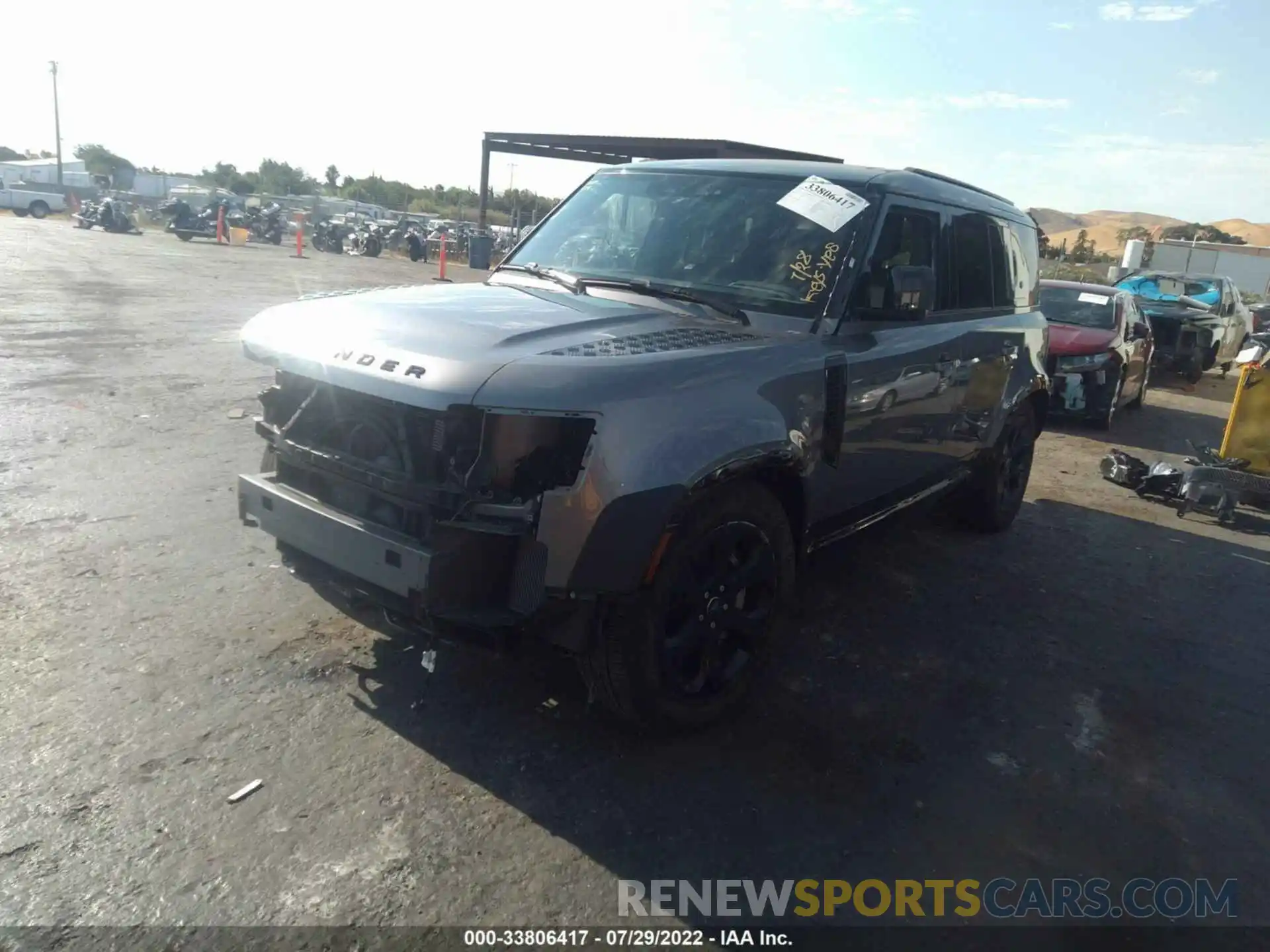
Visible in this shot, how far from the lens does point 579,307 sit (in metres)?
3.69

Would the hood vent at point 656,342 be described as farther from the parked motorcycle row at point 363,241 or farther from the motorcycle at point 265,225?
the motorcycle at point 265,225

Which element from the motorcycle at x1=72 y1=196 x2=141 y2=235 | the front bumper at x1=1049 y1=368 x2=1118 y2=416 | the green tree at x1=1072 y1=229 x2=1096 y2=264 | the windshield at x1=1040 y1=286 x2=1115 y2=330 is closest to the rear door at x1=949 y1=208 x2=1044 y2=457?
the front bumper at x1=1049 y1=368 x2=1118 y2=416

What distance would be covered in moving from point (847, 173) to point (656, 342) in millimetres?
1759

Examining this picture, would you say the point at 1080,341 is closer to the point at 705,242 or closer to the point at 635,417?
the point at 705,242

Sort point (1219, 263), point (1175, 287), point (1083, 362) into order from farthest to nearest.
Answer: point (1219, 263), point (1175, 287), point (1083, 362)

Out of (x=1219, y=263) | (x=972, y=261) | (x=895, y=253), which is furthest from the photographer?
(x=1219, y=263)

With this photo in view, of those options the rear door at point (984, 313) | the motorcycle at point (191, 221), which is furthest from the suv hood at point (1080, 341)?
the motorcycle at point (191, 221)

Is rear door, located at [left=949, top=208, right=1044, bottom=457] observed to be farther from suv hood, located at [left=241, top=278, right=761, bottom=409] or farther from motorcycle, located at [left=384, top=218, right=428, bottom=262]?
motorcycle, located at [left=384, top=218, right=428, bottom=262]

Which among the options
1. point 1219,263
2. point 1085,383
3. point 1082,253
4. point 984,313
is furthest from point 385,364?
point 1082,253

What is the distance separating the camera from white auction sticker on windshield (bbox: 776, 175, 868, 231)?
13.3ft

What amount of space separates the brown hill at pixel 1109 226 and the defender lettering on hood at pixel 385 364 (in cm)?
6347

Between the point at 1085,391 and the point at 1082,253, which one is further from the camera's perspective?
the point at 1082,253

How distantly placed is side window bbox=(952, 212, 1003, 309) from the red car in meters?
5.18

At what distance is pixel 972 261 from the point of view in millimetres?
5164
